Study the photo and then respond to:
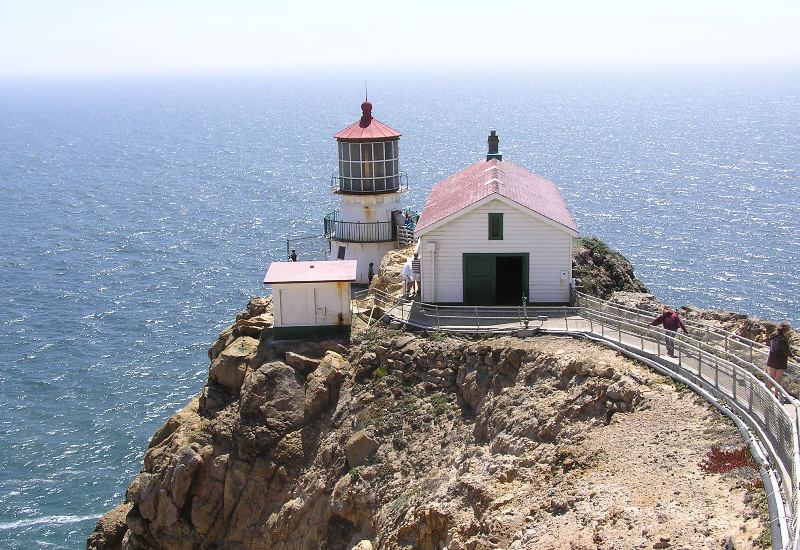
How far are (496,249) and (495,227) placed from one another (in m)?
0.73

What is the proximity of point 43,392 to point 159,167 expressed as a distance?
274 ft

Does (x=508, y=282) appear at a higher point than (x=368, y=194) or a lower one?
lower

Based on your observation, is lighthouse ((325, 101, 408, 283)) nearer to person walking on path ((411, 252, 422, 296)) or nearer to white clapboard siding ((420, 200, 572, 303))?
person walking on path ((411, 252, 422, 296))

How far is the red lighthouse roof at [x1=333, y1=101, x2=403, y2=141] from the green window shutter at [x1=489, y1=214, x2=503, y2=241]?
9936mm

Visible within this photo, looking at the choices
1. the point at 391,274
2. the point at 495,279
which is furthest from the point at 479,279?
the point at 391,274

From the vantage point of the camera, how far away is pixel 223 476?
3142 cm

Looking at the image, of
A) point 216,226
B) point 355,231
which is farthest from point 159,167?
point 355,231

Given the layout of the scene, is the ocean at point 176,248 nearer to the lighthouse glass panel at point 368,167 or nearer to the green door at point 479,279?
the lighthouse glass panel at point 368,167

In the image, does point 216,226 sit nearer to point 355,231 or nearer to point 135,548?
point 355,231

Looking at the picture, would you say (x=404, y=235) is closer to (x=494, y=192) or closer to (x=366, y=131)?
(x=366, y=131)

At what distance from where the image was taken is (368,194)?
42844 mm

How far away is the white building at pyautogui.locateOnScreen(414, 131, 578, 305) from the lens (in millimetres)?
33875

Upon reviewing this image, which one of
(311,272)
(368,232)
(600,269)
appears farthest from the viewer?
(368,232)

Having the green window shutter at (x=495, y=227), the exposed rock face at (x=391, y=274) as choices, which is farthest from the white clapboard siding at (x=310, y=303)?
the green window shutter at (x=495, y=227)
